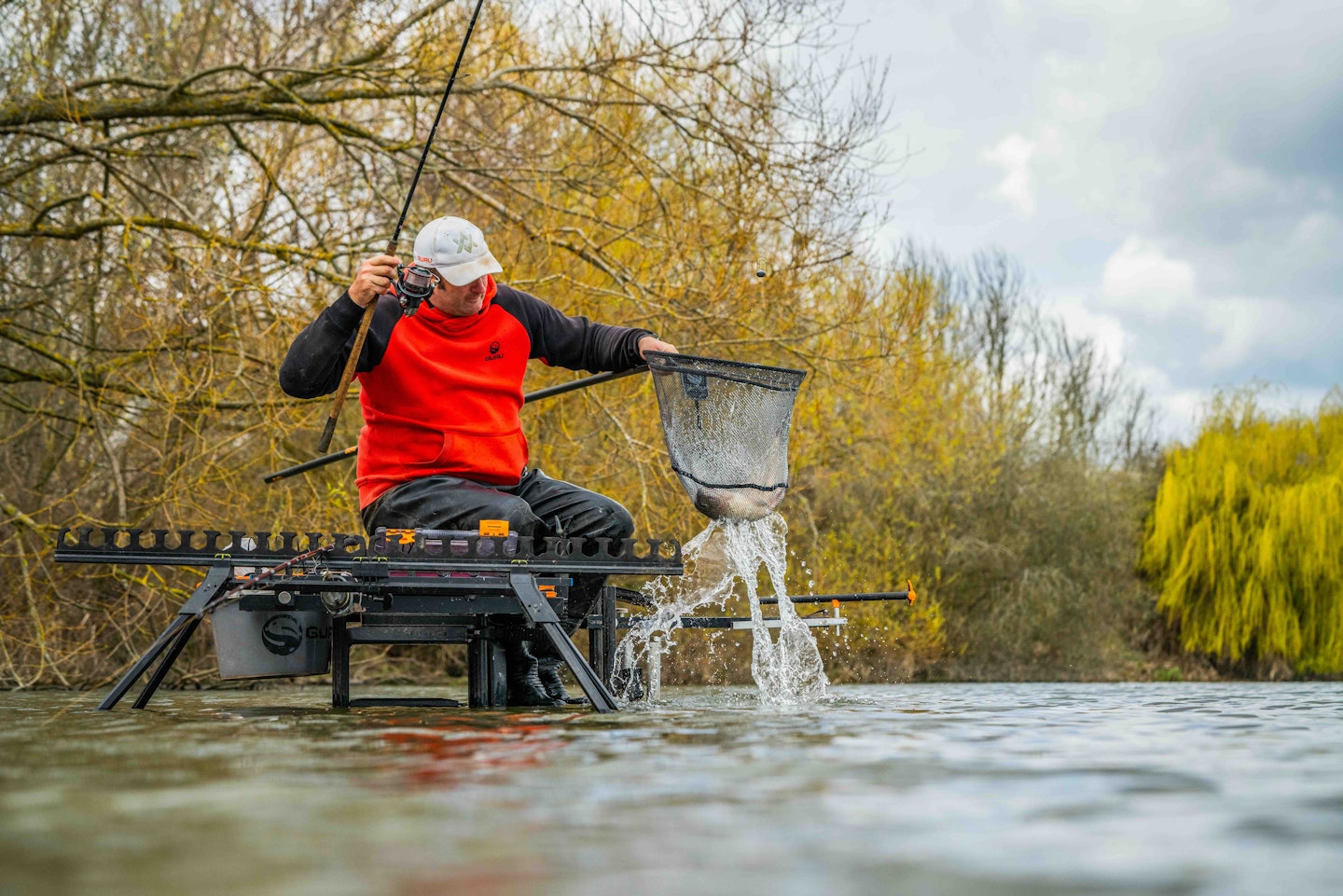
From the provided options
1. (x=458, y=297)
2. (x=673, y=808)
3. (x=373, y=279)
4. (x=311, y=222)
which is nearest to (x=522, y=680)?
(x=458, y=297)

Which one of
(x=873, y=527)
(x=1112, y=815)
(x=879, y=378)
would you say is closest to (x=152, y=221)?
(x=879, y=378)

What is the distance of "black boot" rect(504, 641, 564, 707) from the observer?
557cm

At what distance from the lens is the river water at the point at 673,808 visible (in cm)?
177

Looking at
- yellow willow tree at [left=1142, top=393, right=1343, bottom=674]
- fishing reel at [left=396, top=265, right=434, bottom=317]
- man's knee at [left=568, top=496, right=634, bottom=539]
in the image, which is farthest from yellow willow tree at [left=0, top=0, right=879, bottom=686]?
yellow willow tree at [left=1142, top=393, right=1343, bottom=674]

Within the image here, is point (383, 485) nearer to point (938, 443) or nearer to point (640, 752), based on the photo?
point (640, 752)

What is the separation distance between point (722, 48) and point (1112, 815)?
699cm

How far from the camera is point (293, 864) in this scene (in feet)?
6.02

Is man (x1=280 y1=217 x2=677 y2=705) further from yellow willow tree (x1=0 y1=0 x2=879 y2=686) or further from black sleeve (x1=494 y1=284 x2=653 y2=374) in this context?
yellow willow tree (x1=0 y1=0 x2=879 y2=686)

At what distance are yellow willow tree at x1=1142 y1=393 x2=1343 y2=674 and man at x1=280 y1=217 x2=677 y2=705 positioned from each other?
12.9 metres

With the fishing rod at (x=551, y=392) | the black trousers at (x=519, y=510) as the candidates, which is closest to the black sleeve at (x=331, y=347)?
the black trousers at (x=519, y=510)

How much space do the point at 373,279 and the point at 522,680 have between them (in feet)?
5.37

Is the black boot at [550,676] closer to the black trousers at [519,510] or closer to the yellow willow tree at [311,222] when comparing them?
the black trousers at [519,510]

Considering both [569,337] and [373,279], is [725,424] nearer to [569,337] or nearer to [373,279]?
[569,337]

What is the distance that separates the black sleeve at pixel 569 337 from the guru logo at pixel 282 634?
1.46 metres
